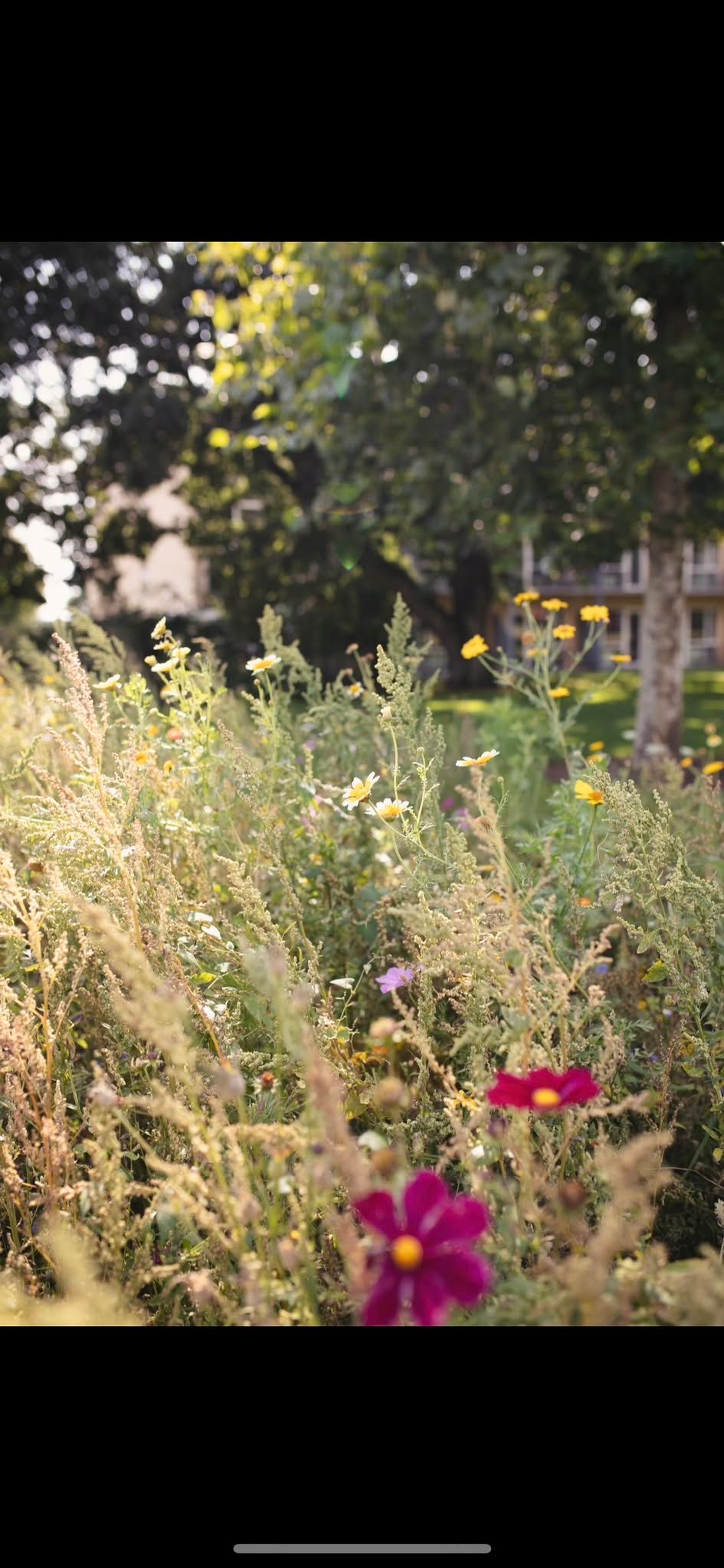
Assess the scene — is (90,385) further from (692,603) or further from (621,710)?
(692,603)

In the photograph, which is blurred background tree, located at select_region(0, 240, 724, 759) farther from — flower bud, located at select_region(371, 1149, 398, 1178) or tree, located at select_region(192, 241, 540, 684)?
flower bud, located at select_region(371, 1149, 398, 1178)

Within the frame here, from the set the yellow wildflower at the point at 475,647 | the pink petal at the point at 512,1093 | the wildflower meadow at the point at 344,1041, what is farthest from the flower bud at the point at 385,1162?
the yellow wildflower at the point at 475,647

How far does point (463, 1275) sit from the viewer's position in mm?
869

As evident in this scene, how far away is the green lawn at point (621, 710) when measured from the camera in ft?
29.3

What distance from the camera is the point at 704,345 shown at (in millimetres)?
5652

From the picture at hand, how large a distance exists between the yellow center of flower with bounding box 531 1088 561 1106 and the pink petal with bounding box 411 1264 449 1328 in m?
0.19

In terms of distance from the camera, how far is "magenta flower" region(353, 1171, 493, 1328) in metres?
0.86

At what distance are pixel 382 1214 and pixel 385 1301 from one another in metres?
0.07

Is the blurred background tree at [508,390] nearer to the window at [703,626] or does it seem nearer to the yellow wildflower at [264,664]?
the yellow wildflower at [264,664]

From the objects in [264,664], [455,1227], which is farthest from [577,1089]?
[264,664]

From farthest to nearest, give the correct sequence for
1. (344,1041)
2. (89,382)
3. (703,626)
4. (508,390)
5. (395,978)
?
1. (703,626)
2. (89,382)
3. (508,390)
4. (395,978)
5. (344,1041)

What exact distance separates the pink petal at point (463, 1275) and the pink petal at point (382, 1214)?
4cm
